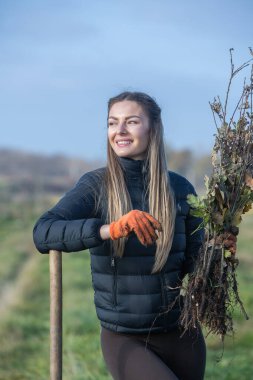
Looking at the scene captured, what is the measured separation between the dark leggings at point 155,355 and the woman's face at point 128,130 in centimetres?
75

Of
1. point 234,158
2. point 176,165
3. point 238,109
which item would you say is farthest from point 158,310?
point 176,165

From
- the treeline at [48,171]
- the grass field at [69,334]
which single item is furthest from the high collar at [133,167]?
the treeline at [48,171]

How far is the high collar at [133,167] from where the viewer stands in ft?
8.79

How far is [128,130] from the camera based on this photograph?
267 centimetres

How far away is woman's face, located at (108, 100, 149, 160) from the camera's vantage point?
2.67 meters

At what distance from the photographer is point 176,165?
47531 millimetres

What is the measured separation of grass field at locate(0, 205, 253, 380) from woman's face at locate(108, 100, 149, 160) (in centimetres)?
198

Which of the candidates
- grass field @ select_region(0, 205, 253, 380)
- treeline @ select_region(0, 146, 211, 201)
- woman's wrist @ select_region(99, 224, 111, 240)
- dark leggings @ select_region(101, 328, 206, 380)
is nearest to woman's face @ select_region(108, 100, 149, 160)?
woman's wrist @ select_region(99, 224, 111, 240)

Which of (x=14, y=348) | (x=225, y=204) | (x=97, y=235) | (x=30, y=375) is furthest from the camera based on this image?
(x=14, y=348)

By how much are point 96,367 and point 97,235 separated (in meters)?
3.26

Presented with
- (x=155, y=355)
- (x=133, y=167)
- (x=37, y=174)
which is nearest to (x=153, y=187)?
(x=133, y=167)

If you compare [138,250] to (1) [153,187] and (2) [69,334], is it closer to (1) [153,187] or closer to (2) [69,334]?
(1) [153,187]

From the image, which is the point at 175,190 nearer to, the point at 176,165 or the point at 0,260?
the point at 0,260

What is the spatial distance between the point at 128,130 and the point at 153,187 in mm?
261
